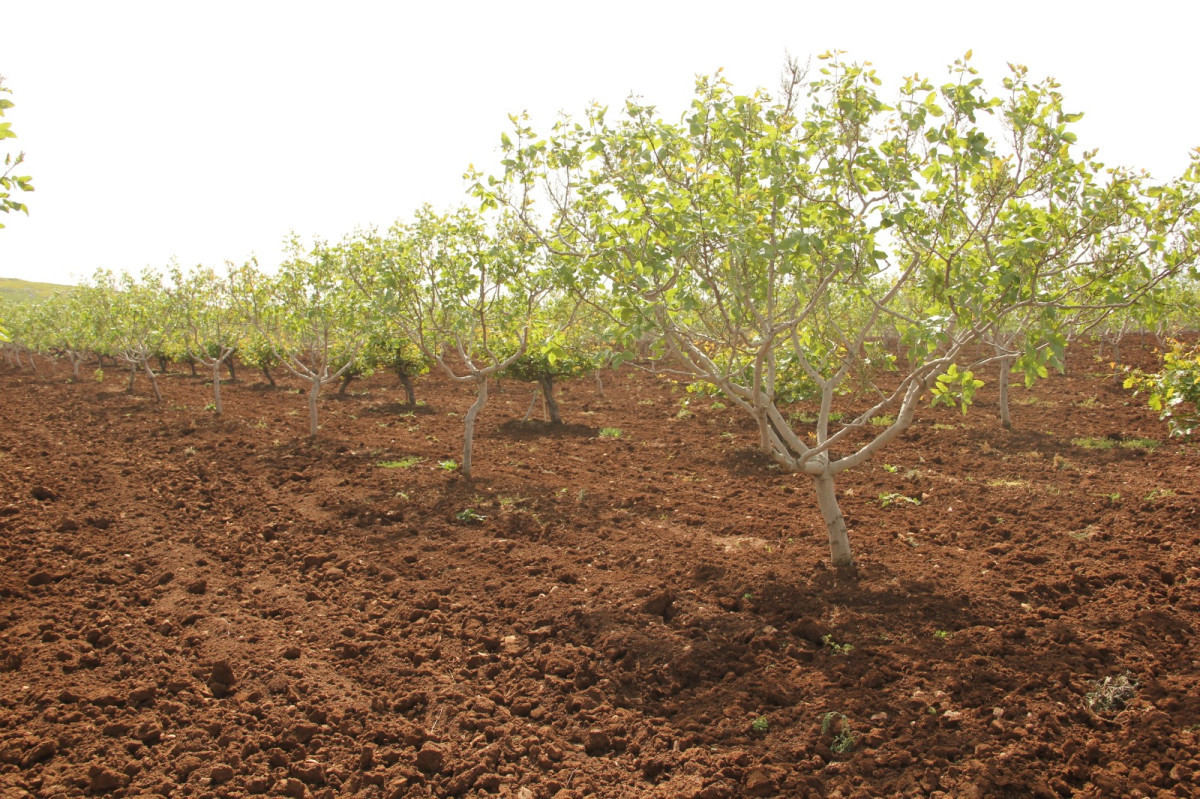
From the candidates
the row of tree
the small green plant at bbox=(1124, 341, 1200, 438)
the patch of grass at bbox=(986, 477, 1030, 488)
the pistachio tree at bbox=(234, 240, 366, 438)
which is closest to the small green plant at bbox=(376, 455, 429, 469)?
the pistachio tree at bbox=(234, 240, 366, 438)

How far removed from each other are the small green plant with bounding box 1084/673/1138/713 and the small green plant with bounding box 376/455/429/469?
37.2 ft

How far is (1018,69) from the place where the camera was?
6062mm

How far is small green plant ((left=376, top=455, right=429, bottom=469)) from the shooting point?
13.8 meters

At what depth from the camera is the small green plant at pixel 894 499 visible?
1060 centimetres

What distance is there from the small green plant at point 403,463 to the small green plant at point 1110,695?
11339 millimetres

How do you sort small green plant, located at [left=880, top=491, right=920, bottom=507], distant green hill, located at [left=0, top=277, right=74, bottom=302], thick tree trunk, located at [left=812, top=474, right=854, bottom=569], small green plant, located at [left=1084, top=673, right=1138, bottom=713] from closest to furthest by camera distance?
small green plant, located at [left=1084, top=673, right=1138, bottom=713] → thick tree trunk, located at [left=812, top=474, right=854, bottom=569] → small green plant, located at [left=880, top=491, right=920, bottom=507] → distant green hill, located at [left=0, top=277, right=74, bottom=302]

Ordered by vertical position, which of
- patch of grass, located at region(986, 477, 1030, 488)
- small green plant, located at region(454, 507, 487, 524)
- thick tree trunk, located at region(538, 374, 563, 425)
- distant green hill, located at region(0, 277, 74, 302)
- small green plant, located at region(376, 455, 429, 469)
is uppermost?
distant green hill, located at region(0, 277, 74, 302)

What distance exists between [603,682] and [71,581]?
21.4 ft

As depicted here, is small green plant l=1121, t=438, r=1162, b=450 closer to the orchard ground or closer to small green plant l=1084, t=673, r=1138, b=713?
the orchard ground

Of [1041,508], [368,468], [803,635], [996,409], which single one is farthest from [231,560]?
A: [996,409]

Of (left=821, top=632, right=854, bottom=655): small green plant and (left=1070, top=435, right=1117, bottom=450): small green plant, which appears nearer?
(left=821, top=632, right=854, bottom=655): small green plant

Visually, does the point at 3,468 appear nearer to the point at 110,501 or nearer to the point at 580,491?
the point at 110,501

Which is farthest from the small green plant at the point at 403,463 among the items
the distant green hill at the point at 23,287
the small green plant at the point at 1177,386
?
the distant green hill at the point at 23,287

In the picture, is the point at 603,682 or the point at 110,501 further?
the point at 110,501
